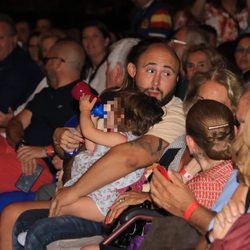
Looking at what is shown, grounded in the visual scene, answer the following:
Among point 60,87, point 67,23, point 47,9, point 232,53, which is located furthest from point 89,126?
point 47,9

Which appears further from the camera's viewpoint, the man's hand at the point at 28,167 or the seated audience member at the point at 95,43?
the seated audience member at the point at 95,43

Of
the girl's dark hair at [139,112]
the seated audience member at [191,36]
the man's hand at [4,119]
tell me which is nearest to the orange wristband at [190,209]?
the girl's dark hair at [139,112]

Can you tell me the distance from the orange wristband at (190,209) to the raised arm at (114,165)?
Answer: 0.78 metres

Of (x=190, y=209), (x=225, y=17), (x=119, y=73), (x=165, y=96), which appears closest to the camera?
(x=190, y=209)

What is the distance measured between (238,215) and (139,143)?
1165 mm

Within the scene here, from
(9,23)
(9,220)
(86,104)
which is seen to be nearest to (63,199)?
(9,220)

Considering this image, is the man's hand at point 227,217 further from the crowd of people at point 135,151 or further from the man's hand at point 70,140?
Result: the man's hand at point 70,140

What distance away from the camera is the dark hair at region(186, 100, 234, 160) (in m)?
3.67

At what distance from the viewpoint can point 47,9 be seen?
15.5 meters

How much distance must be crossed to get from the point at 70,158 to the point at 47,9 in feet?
36.5

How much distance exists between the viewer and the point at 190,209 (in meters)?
3.48

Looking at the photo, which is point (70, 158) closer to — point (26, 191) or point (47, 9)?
point (26, 191)

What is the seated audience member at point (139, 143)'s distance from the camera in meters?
4.18

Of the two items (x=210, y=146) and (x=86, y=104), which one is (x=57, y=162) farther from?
(x=210, y=146)
